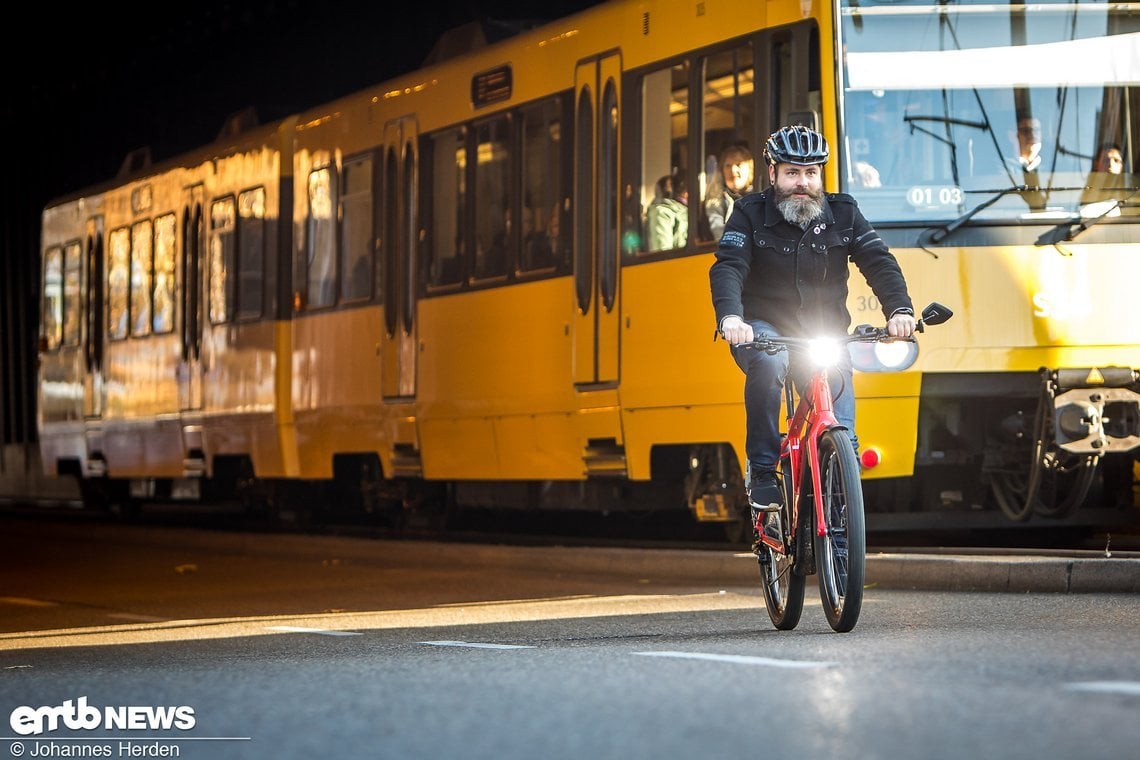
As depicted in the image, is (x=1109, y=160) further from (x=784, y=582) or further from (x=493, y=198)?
(x=493, y=198)

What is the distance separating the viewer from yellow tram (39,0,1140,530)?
11758 millimetres

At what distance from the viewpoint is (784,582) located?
324 inches

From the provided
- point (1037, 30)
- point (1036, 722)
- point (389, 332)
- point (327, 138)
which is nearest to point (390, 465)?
point (389, 332)

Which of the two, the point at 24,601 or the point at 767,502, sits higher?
the point at 767,502

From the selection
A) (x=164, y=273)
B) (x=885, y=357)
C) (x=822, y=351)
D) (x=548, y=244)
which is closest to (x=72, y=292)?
(x=164, y=273)

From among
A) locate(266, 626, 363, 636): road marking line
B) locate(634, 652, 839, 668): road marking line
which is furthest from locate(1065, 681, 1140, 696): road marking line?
locate(266, 626, 363, 636): road marking line

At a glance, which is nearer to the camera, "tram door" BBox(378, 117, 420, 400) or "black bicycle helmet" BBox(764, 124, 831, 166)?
"black bicycle helmet" BBox(764, 124, 831, 166)

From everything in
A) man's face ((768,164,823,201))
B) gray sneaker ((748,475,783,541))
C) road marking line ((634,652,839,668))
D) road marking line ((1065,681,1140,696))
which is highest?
man's face ((768,164,823,201))

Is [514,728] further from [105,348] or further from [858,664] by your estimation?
A: [105,348]

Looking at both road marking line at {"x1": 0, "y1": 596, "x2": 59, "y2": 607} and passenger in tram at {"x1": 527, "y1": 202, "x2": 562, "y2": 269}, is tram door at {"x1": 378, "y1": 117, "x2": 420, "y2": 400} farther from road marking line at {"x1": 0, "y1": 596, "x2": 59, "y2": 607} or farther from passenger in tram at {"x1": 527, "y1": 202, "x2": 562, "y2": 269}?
road marking line at {"x1": 0, "y1": 596, "x2": 59, "y2": 607}

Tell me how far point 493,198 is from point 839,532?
8400 mm

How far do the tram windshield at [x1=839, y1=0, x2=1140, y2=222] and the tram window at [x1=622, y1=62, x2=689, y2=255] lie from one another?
1.67m

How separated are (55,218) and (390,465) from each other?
35.1ft

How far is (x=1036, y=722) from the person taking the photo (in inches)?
199
